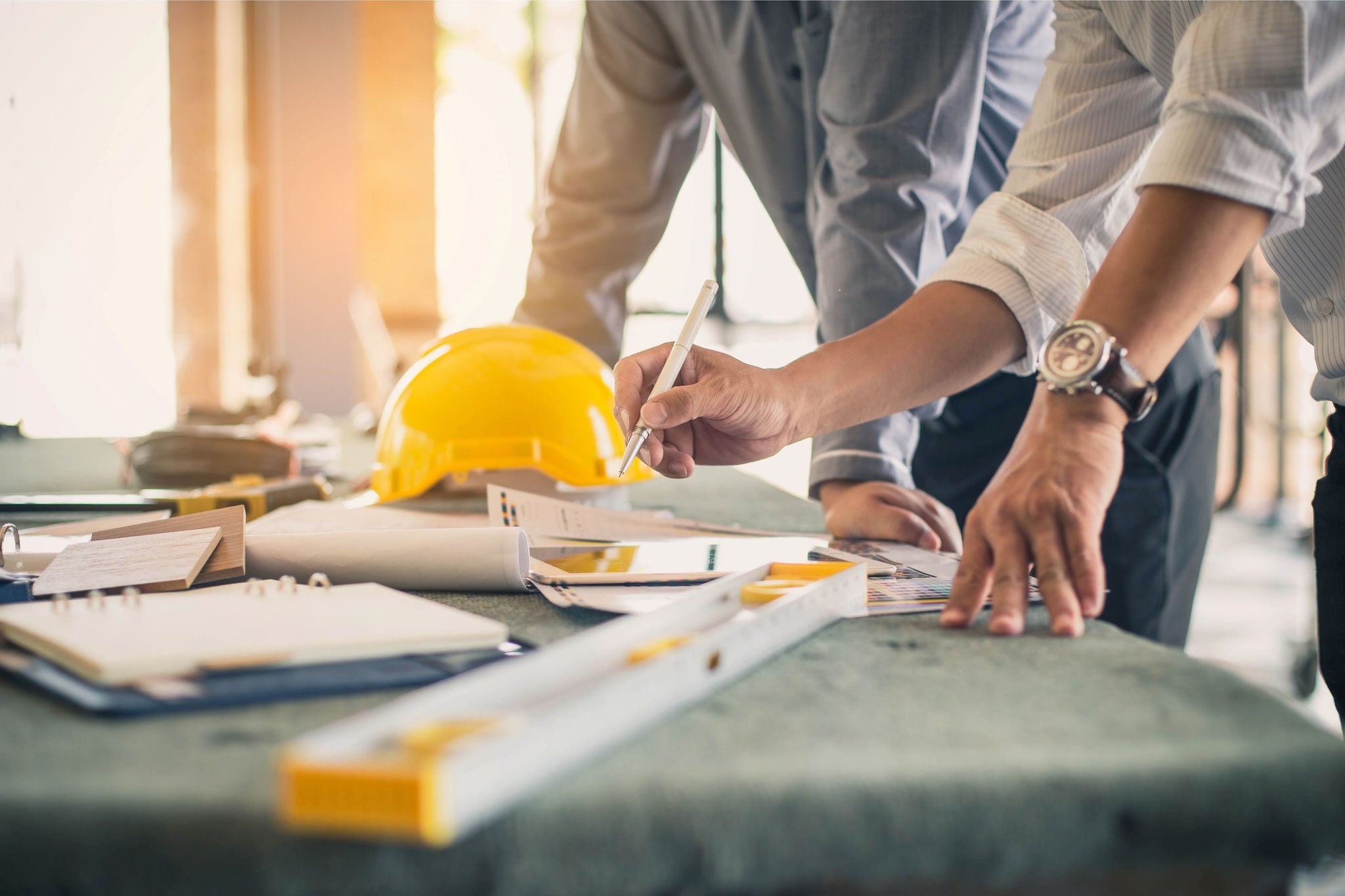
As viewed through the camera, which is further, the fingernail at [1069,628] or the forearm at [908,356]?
the forearm at [908,356]

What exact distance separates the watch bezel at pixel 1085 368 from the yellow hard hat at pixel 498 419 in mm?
585

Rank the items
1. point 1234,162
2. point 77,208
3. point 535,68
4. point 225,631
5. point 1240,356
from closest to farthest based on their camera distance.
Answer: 1. point 225,631
2. point 1234,162
3. point 77,208
4. point 1240,356
5. point 535,68

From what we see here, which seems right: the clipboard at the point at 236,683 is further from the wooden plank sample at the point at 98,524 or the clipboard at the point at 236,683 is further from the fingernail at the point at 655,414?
the wooden plank sample at the point at 98,524

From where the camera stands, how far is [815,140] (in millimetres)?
1387

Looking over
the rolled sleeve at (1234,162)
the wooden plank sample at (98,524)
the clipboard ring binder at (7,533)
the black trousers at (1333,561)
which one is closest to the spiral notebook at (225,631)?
the clipboard ring binder at (7,533)

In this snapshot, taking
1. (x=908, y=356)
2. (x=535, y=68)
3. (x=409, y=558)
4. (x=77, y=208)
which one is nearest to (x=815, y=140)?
(x=908, y=356)

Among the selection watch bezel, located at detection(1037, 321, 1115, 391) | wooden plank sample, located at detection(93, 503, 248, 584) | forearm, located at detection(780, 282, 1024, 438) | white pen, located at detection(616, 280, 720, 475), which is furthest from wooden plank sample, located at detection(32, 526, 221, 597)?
watch bezel, located at detection(1037, 321, 1115, 391)

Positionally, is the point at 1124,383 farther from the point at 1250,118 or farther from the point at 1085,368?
the point at 1250,118

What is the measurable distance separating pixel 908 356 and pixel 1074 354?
23 centimetres

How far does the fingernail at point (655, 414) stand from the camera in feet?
2.52

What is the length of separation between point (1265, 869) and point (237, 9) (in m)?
7.92

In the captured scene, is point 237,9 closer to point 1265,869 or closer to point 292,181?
point 292,181

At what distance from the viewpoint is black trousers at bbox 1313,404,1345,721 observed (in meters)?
0.89

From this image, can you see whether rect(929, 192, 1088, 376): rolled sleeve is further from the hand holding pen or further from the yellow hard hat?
the yellow hard hat
